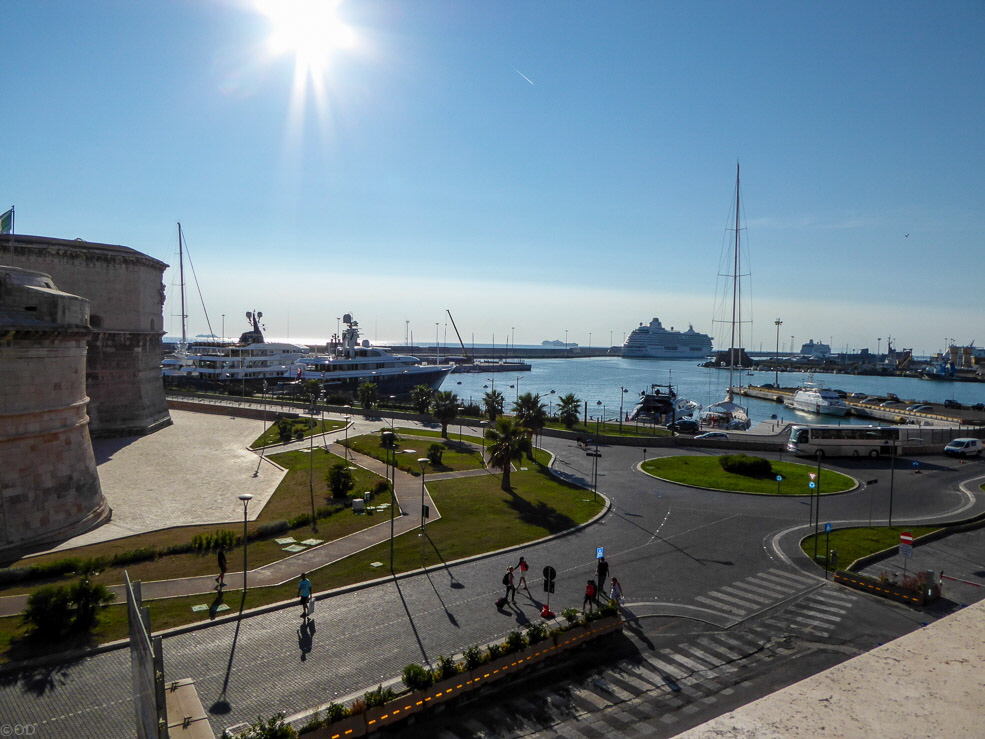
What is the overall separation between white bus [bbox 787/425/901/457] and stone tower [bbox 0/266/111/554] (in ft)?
141

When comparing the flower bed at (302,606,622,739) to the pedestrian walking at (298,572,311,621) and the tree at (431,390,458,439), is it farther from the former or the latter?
the tree at (431,390,458,439)

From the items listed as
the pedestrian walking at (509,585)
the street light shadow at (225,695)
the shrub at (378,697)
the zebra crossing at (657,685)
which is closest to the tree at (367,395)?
the pedestrian walking at (509,585)

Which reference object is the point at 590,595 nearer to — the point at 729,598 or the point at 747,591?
the point at 729,598

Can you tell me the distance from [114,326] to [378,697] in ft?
142

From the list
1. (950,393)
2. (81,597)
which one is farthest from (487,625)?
(950,393)

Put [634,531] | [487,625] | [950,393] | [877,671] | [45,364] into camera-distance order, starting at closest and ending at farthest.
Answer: [877,671], [487,625], [45,364], [634,531], [950,393]

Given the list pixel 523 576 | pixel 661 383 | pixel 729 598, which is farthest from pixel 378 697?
pixel 661 383

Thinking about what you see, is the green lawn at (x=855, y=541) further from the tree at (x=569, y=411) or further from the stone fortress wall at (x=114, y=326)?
the stone fortress wall at (x=114, y=326)

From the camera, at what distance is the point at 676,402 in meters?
82.2

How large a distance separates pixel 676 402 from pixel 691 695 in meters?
73.0

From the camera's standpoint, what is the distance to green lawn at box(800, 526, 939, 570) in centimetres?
2161

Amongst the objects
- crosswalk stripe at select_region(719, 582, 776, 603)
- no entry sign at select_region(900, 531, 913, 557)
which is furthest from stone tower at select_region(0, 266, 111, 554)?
no entry sign at select_region(900, 531, 913, 557)

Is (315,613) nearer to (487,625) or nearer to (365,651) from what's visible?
(365,651)

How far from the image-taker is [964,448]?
41.6 m
